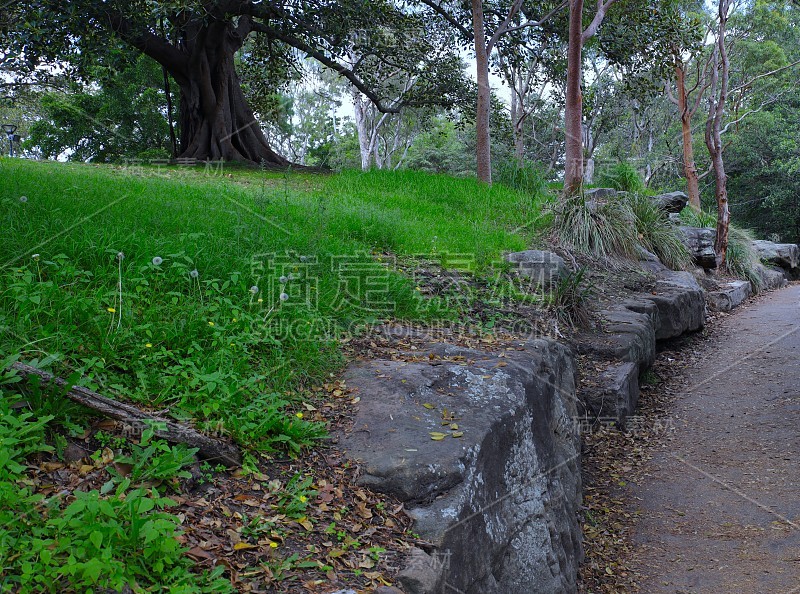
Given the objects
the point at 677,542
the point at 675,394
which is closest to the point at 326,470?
the point at 677,542

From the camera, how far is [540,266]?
22.1ft

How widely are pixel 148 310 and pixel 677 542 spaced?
386 centimetres

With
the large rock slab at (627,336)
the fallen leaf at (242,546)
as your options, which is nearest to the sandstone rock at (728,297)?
the large rock slab at (627,336)


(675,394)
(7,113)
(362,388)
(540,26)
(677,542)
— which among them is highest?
(7,113)

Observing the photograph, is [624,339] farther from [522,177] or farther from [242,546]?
[522,177]

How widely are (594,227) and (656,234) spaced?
6.75ft

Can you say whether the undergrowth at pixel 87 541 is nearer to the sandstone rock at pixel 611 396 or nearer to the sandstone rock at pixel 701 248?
the sandstone rock at pixel 611 396

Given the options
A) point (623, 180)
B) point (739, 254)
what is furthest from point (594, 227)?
point (739, 254)

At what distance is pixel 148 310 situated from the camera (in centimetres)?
372

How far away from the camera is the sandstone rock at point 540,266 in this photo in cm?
661

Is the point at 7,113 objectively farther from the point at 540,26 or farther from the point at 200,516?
the point at 200,516

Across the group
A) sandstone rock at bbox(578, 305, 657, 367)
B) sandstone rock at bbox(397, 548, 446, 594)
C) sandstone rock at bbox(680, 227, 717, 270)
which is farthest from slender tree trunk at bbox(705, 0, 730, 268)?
sandstone rock at bbox(397, 548, 446, 594)

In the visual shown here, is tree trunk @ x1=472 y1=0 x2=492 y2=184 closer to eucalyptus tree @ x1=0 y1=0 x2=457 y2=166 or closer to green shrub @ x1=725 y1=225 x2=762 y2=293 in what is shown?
eucalyptus tree @ x1=0 y1=0 x2=457 y2=166

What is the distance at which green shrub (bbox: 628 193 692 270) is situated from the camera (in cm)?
1009
